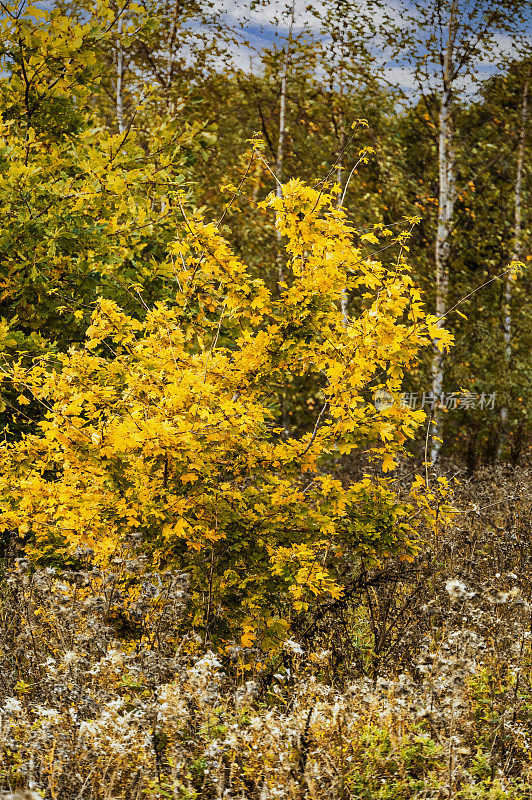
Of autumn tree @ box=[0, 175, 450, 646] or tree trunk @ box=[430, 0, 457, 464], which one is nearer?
autumn tree @ box=[0, 175, 450, 646]

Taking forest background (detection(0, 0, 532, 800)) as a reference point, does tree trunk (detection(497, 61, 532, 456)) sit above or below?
above

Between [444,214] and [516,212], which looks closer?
[444,214]

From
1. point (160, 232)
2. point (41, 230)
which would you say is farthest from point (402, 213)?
point (41, 230)

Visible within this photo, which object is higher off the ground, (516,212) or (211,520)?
(516,212)

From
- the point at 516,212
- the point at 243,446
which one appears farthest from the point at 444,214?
the point at 243,446

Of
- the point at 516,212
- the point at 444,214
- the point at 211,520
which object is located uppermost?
the point at 516,212
